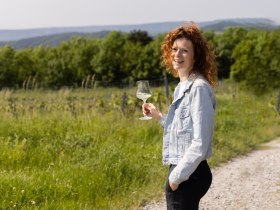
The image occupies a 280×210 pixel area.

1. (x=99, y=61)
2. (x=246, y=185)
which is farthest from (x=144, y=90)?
(x=99, y=61)

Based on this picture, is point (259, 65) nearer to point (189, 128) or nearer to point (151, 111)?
point (151, 111)

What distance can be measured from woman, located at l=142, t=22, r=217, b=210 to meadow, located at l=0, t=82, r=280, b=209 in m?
2.58

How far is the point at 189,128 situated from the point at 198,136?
0.10 m

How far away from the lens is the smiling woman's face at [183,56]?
2.75 meters

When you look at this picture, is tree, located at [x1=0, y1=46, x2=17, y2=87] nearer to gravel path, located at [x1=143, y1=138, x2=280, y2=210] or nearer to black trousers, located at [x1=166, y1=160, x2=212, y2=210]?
gravel path, located at [x1=143, y1=138, x2=280, y2=210]

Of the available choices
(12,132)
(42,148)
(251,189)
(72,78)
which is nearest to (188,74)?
(251,189)

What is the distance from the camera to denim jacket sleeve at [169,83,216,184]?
8.30 ft

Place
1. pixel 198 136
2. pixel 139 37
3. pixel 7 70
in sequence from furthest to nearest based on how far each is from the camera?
pixel 139 37, pixel 7 70, pixel 198 136

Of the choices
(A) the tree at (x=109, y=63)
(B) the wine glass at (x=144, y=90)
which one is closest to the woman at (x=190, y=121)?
(B) the wine glass at (x=144, y=90)

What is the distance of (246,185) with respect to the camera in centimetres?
691

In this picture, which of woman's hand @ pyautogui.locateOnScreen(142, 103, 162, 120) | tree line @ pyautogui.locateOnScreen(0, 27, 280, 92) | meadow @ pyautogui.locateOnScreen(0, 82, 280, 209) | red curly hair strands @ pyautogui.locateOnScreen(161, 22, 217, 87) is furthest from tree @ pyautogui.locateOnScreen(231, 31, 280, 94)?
red curly hair strands @ pyautogui.locateOnScreen(161, 22, 217, 87)

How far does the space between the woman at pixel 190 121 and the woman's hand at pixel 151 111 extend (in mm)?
436

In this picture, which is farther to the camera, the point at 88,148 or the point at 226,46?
the point at 226,46

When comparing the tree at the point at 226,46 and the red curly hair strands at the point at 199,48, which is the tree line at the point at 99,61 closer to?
the tree at the point at 226,46
